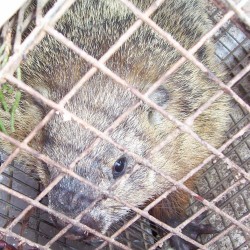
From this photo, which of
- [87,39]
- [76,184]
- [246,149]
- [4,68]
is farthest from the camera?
[246,149]

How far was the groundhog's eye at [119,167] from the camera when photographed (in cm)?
170

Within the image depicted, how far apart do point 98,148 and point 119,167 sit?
106 millimetres

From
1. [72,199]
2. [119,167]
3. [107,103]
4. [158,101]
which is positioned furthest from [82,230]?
[158,101]

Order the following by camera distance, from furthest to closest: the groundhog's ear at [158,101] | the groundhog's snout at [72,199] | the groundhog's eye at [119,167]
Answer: the groundhog's ear at [158,101] → the groundhog's eye at [119,167] → the groundhog's snout at [72,199]

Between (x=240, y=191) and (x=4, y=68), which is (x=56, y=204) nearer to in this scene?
(x=4, y=68)

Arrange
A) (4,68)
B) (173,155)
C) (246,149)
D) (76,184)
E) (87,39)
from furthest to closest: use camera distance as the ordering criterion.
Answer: (246,149)
(173,155)
(87,39)
(76,184)
(4,68)

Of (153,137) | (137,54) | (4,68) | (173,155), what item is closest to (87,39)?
(137,54)

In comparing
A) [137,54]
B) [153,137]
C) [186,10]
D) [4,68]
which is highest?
[186,10]

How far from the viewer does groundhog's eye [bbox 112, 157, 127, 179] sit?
5.59 feet

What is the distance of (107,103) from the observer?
1707mm

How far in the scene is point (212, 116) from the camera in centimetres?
207

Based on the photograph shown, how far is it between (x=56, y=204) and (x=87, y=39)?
1.76 ft

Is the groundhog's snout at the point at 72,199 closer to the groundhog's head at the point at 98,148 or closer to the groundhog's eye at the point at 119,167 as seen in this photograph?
the groundhog's head at the point at 98,148

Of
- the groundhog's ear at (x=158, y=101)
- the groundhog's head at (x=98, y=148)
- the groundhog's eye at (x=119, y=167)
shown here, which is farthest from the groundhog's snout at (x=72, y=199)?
the groundhog's ear at (x=158, y=101)
